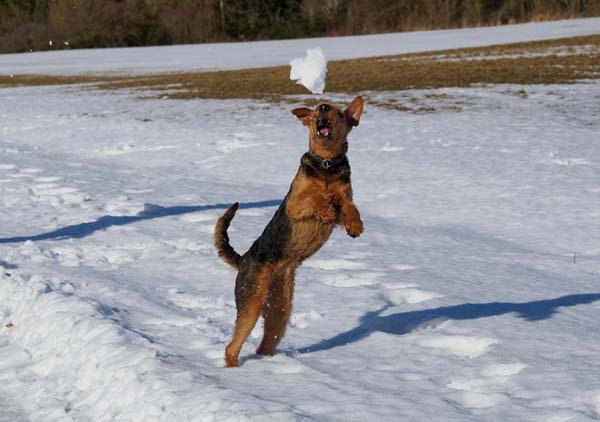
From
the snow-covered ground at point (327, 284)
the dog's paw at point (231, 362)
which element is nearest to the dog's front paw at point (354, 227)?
the snow-covered ground at point (327, 284)

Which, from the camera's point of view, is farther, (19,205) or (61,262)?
(19,205)

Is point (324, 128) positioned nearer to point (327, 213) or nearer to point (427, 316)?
point (327, 213)

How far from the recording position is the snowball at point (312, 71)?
5430mm

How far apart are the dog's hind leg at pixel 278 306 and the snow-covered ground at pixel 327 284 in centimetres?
17

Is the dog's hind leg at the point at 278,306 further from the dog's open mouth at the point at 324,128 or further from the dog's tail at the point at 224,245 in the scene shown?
the dog's open mouth at the point at 324,128

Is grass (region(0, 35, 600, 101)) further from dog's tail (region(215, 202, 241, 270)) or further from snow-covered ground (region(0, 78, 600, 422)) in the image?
dog's tail (region(215, 202, 241, 270))

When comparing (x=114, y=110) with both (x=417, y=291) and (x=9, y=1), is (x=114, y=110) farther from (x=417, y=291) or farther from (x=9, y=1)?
(x=9, y=1)

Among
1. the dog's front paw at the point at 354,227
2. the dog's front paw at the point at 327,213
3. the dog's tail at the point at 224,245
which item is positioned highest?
the dog's front paw at the point at 327,213

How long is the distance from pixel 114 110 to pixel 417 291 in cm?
1749

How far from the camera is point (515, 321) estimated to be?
20.6ft

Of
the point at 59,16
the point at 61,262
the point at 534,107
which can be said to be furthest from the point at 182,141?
the point at 59,16

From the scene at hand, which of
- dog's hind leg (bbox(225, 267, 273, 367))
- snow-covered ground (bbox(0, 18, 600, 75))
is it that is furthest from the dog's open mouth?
snow-covered ground (bbox(0, 18, 600, 75))

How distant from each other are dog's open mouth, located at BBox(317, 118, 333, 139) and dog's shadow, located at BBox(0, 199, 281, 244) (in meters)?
5.27

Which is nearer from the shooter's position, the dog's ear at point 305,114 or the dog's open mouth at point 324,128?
the dog's open mouth at point 324,128
